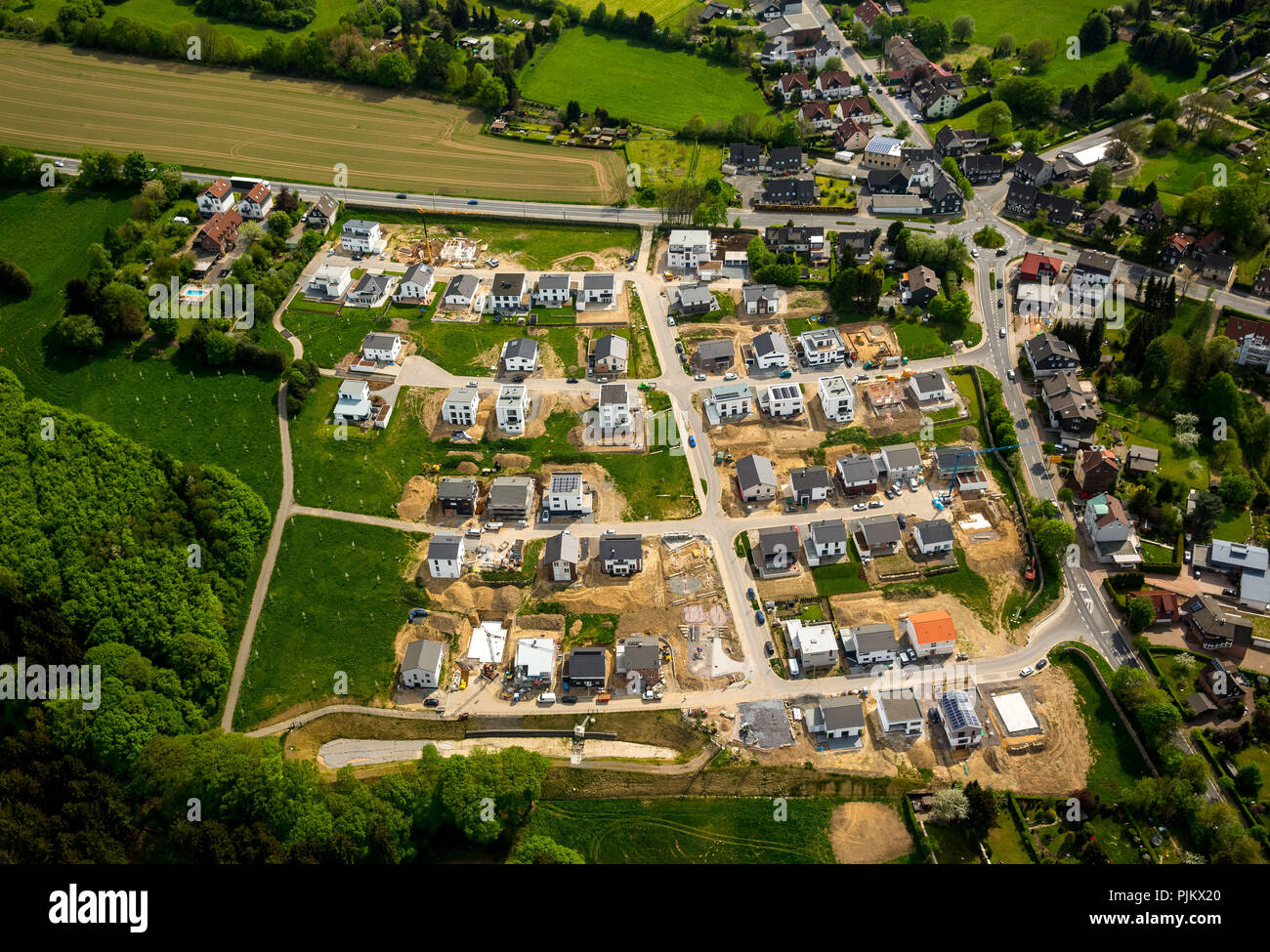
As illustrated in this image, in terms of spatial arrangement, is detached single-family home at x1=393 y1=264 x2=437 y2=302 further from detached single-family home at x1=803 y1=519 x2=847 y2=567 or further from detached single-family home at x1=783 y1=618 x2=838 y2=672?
detached single-family home at x1=783 y1=618 x2=838 y2=672

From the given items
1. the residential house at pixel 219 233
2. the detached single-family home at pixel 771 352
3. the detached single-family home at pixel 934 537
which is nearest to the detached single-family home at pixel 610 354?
the detached single-family home at pixel 771 352

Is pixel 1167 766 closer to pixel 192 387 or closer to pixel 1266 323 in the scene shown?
pixel 1266 323

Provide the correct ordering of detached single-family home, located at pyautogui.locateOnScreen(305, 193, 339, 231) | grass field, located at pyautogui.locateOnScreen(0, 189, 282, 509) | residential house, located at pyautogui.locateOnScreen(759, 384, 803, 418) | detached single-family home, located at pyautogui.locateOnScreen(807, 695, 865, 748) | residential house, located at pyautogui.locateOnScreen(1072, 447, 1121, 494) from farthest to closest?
detached single-family home, located at pyautogui.locateOnScreen(305, 193, 339, 231), residential house, located at pyautogui.locateOnScreen(759, 384, 803, 418), grass field, located at pyautogui.locateOnScreen(0, 189, 282, 509), residential house, located at pyautogui.locateOnScreen(1072, 447, 1121, 494), detached single-family home, located at pyautogui.locateOnScreen(807, 695, 865, 748)

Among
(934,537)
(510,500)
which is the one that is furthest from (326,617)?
(934,537)

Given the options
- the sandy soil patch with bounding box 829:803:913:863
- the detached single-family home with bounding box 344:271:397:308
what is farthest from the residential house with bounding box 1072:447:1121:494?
the detached single-family home with bounding box 344:271:397:308

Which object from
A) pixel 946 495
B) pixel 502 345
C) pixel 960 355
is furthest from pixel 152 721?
pixel 960 355

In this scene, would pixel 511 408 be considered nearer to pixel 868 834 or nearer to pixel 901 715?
pixel 901 715

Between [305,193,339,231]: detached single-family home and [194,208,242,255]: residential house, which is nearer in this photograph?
[194,208,242,255]: residential house

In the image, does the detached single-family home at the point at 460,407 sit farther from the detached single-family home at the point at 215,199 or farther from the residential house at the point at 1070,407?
the residential house at the point at 1070,407
